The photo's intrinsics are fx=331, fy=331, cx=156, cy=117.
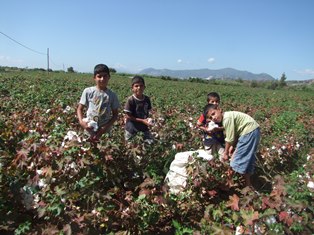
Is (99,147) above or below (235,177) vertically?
above

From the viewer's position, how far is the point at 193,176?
10.8 feet

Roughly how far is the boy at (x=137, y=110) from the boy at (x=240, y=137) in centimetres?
77

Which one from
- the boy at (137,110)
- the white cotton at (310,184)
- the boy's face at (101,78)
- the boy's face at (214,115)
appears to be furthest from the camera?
the boy at (137,110)

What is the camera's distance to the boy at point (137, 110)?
3.92 metres

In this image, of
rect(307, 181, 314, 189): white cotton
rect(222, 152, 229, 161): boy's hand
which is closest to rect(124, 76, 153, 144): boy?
rect(222, 152, 229, 161): boy's hand

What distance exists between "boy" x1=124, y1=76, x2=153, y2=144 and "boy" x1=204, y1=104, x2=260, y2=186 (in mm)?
773

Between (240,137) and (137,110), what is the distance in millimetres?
1257

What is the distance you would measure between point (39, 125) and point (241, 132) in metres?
2.36

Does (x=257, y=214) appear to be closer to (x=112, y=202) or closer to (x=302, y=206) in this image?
(x=302, y=206)

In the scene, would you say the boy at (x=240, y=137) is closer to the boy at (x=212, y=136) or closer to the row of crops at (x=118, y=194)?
the row of crops at (x=118, y=194)

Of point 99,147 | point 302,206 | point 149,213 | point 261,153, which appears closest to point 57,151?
point 99,147

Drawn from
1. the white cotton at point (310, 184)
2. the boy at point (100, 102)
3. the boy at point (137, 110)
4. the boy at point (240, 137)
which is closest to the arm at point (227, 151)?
the boy at point (240, 137)

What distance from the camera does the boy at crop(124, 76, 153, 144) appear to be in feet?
12.9

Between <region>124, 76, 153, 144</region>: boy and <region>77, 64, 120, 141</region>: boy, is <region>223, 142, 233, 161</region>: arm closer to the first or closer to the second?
<region>124, 76, 153, 144</region>: boy
